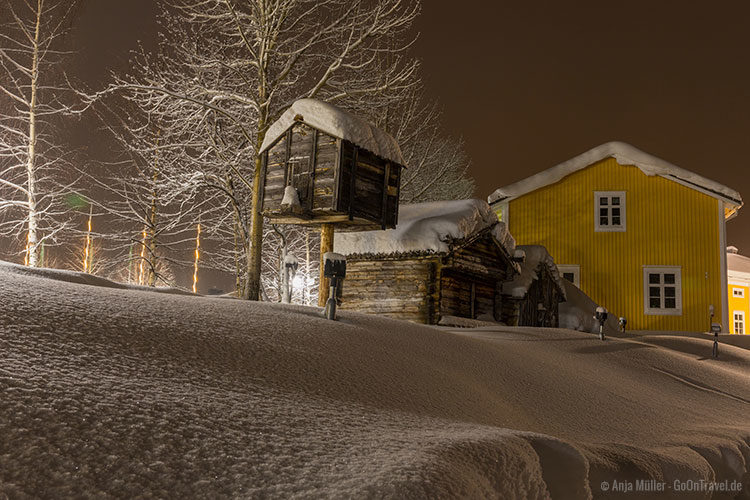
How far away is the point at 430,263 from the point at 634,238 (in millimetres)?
11261

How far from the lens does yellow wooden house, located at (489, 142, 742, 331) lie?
70.5ft

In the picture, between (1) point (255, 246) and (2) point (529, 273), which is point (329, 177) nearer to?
(1) point (255, 246)

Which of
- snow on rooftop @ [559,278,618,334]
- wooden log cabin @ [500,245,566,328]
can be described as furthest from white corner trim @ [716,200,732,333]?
wooden log cabin @ [500,245,566,328]

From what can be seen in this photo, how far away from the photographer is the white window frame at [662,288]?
21.5 m

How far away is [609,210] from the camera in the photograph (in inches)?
894

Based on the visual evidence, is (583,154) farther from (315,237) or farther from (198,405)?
(198,405)

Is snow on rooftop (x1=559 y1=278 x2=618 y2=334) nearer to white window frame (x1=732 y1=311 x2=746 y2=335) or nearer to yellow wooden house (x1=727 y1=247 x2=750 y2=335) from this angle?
white window frame (x1=732 y1=311 x2=746 y2=335)

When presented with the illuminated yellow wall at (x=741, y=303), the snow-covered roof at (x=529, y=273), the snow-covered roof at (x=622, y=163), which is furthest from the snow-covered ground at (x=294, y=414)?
A: the illuminated yellow wall at (x=741, y=303)

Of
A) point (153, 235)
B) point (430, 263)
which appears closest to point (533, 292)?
point (430, 263)

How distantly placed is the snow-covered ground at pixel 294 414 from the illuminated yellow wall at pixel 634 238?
16076 millimetres

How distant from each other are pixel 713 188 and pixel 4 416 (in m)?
24.3

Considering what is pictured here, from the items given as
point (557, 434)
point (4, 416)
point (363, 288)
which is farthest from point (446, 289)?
point (4, 416)

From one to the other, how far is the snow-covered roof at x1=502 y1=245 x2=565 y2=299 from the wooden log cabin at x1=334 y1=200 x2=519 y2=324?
88 cm

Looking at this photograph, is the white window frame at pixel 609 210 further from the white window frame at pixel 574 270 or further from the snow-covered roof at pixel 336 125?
the snow-covered roof at pixel 336 125
